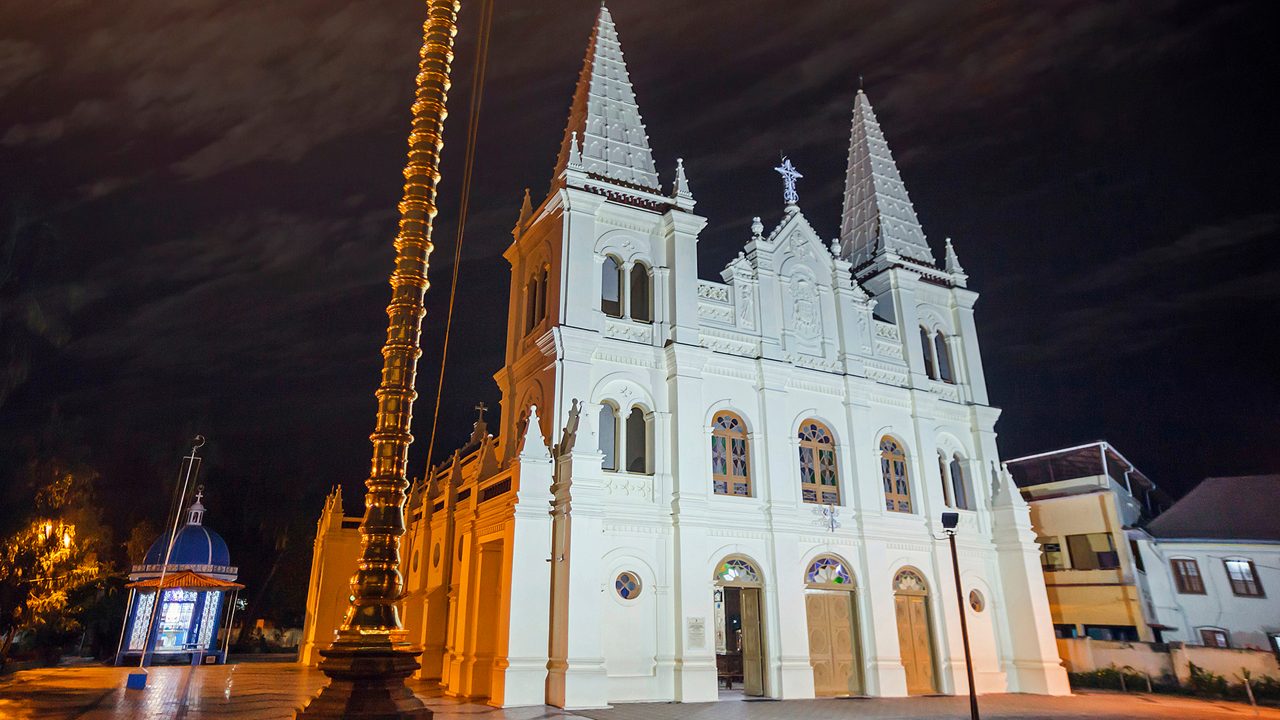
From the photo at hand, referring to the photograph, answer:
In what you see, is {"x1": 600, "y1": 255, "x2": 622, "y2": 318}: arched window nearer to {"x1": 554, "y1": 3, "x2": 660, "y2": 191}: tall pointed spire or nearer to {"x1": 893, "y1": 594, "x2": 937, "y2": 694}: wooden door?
{"x1": 554, "y1": 3, "x2": 660, "y2": 191}: tall pointed spire

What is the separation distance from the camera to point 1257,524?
2405cm

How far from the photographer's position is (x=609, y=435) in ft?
62.4

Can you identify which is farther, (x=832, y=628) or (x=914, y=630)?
(x=914, y=630)

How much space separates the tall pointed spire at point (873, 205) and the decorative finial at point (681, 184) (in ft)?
26.9

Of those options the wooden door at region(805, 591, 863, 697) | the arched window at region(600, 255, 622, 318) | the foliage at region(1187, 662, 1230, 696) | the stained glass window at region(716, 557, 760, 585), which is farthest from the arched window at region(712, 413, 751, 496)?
the foliage at region(1187, 662, 1230, 696)

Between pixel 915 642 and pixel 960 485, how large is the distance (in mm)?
5943

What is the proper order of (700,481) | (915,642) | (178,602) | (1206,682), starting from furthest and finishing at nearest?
(178,602), (915,642), (1206,682), (700,481)

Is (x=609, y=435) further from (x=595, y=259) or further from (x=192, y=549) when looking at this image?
(x=192, y=549)

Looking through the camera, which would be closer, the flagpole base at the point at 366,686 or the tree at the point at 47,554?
the flagpole base at the point at 366,686

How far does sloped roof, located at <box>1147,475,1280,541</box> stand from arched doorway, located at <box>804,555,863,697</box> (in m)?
13.8

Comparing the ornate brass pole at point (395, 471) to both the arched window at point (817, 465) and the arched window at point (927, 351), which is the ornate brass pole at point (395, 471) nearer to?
the arched window at point (817, 465)

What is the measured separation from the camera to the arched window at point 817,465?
2072 centimetres

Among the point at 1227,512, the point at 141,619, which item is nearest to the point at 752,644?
the point at 1227,512

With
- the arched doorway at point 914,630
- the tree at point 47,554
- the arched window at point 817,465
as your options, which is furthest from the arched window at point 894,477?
the tree at point 47,554
